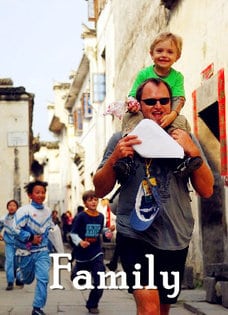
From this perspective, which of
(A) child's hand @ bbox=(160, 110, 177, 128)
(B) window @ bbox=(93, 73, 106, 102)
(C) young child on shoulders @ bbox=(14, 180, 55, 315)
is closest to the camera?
(A) child's hand @ bbox=(160, 110, 177, 128)

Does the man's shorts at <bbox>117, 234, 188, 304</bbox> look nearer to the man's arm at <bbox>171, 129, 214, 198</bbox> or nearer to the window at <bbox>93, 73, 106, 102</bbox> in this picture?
the man's arm at <bbox>171, 129, 214, 198</bbox>

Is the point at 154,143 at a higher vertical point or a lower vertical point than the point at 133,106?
lower

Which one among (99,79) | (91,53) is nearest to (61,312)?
(99,79)

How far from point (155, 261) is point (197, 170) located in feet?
1.74

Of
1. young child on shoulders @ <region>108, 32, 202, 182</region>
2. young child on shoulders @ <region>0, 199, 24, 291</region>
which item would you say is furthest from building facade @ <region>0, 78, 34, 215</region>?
young child on shoulders @ <region>108, 32, 202, 182</region>

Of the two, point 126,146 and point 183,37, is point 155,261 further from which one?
point 183,37

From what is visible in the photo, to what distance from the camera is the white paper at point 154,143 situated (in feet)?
14.0

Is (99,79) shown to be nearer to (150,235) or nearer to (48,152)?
(150,235)

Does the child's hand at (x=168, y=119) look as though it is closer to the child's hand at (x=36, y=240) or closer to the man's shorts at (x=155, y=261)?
the man's shorts at (x=155, y=261)

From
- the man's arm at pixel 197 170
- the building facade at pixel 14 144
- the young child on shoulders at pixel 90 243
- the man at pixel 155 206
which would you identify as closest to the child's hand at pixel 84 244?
the young child on shoulders at pixel 90 243

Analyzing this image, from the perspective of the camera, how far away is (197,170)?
4.41 m

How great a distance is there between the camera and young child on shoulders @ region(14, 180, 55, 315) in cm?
921

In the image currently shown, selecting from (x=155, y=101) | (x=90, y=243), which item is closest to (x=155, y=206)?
(x=155, y=101)

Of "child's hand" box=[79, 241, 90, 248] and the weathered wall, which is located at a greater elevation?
the weathered wall
